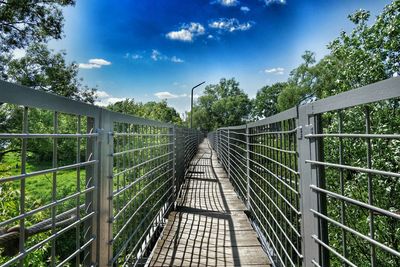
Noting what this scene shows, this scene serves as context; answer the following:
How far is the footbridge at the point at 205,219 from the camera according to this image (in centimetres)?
115

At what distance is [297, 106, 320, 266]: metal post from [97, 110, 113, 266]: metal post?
4.13ft

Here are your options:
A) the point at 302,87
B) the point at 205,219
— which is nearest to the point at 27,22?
the point at 205,219

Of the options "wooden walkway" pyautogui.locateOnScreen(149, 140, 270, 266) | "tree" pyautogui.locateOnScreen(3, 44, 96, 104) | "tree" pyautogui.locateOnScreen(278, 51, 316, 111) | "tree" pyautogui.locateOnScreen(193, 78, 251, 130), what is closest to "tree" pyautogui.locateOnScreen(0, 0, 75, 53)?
"tree" pyautogui.locateOnScreen(3, 44, 96, 104)

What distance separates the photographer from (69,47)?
49.9 feet

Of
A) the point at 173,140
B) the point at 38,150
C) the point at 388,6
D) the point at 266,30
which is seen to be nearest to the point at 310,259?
the point at 38,150

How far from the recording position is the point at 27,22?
1028 cm

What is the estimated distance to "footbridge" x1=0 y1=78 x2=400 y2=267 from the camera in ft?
3.77

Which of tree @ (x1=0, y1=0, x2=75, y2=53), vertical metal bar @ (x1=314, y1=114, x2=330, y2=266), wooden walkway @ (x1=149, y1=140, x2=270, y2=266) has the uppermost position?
tree @ (x1=0, y1=0, x2=75, y2=53)

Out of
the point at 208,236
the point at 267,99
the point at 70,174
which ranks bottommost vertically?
the point at 208,236

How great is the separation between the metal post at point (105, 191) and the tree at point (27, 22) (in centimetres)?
1035

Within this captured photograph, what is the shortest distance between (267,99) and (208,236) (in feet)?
170

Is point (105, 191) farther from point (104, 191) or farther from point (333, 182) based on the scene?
point (333, 182)

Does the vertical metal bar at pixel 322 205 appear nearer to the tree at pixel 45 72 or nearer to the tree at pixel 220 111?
the tree at pixel 45 72

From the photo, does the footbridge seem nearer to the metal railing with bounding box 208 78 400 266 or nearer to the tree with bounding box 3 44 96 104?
the metal railing with bounding box 208 78 400 266
